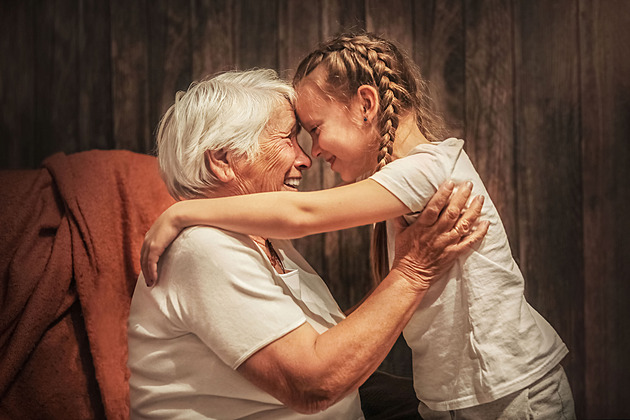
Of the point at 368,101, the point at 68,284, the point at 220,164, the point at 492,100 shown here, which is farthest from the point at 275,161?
the point at 492,100

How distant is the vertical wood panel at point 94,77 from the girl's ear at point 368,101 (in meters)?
0.98

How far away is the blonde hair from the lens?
4.19 feet

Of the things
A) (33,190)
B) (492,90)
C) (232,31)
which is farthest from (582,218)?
(33,190)

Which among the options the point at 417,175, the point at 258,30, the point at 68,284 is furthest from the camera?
the point at 258,30

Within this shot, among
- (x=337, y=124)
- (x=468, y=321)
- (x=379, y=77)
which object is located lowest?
(x=468, y=321)

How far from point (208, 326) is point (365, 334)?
316mm

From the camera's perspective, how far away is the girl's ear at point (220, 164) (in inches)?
49.0

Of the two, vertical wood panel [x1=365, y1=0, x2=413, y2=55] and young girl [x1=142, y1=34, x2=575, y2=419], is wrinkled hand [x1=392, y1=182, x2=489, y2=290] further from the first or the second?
vertical wood panel [x1=365, y1=0, x2=413, y2=55]

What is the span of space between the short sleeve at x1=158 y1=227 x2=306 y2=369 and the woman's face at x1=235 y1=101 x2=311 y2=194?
0.21m

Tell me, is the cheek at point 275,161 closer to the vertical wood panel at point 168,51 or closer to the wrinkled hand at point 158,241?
the wrinkled hand at point 158,241

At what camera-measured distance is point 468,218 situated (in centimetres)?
120

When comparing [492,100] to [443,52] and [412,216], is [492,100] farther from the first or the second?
[412,216]

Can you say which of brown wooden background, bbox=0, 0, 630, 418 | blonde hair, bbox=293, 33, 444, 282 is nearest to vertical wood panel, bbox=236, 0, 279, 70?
brown wooden background, bbox=0, 0, 630, 418

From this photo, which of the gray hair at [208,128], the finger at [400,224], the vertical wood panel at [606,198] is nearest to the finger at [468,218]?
the finger at [400,224]
